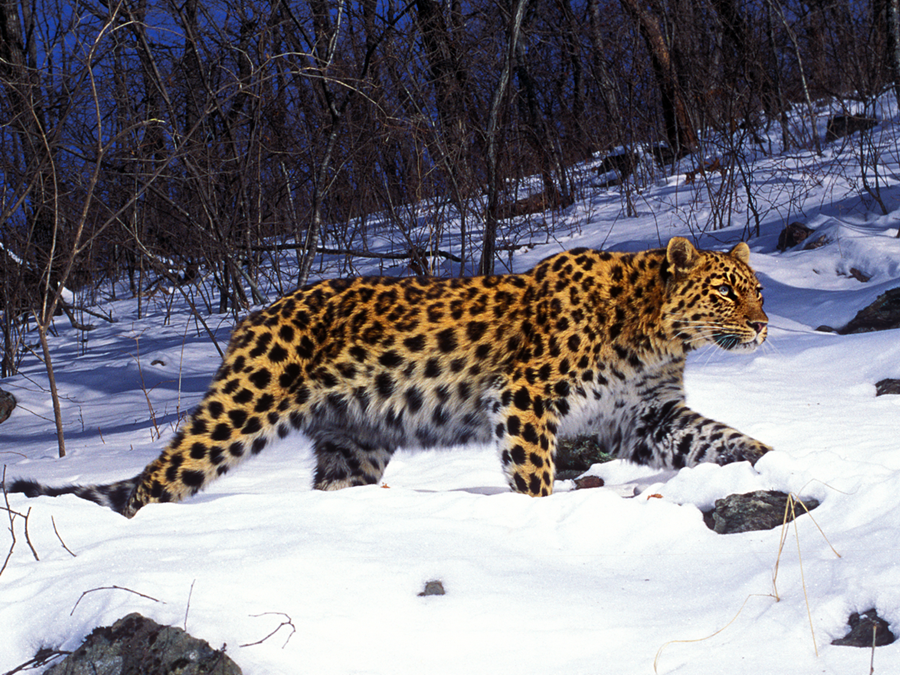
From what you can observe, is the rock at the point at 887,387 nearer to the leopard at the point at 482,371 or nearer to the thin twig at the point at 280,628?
the leopard at the point at 482,371

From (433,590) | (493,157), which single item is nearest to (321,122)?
(493,157)

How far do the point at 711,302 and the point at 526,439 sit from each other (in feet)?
4.48

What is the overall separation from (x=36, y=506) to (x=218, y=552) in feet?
4.00

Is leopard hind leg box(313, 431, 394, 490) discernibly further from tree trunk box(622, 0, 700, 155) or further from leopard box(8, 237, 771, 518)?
tree trunk box(622, 0, 700, 155)

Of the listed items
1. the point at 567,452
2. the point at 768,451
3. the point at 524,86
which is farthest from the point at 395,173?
the point at 768,451

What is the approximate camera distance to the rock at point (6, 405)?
26.8 feet

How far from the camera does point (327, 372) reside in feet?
14.7

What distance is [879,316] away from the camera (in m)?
7.45

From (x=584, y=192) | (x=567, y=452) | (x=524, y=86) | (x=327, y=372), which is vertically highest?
(x=524, y=86)

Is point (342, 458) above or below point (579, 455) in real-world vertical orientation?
above

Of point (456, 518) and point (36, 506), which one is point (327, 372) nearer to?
point (456, 518)

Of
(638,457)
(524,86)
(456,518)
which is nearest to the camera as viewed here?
(456,518)

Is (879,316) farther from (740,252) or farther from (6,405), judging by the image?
(6,405)

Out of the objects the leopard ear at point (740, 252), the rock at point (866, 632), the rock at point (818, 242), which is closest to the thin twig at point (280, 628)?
the rock at point (866, 632)
